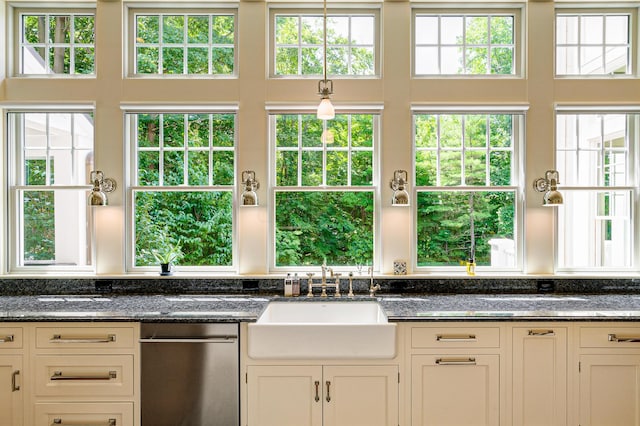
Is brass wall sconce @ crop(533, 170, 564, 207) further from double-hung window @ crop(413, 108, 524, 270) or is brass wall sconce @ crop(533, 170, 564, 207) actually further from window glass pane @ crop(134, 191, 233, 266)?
window glass pane @ crop(134, 191, 233, 266)

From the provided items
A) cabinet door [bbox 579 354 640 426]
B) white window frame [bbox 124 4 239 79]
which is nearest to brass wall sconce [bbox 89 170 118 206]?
white window frame [bbox 124 4 239 79]

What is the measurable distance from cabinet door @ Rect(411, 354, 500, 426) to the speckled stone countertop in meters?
0.28

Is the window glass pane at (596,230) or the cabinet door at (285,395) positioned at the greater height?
the window glass pane at (596,230)

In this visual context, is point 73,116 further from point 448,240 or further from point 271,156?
point 448,240

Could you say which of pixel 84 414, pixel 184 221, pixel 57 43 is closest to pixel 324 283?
pixel 184 221

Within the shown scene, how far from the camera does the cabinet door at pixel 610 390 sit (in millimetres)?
2566

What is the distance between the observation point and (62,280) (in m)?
3.31

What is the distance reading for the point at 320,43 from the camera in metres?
3.50

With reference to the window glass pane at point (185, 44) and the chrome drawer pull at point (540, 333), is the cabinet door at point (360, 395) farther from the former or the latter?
the window glass pane at point (185, 44)

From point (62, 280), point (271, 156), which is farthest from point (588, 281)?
point (62, 280)

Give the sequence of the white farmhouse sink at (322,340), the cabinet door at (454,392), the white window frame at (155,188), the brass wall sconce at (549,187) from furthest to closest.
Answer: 1. the white window frame at (155,188)
2. the brass wall sconce at (549,187)
3. the cabinet door at (454,392)
4. the white farmhouse sink at (322,340)

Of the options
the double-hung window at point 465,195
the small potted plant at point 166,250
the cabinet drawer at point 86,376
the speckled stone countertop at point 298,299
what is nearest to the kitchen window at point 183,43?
the small potted plant at point 166,250

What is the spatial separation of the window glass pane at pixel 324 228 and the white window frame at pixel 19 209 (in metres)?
1.59

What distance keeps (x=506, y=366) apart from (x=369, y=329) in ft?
2.95
